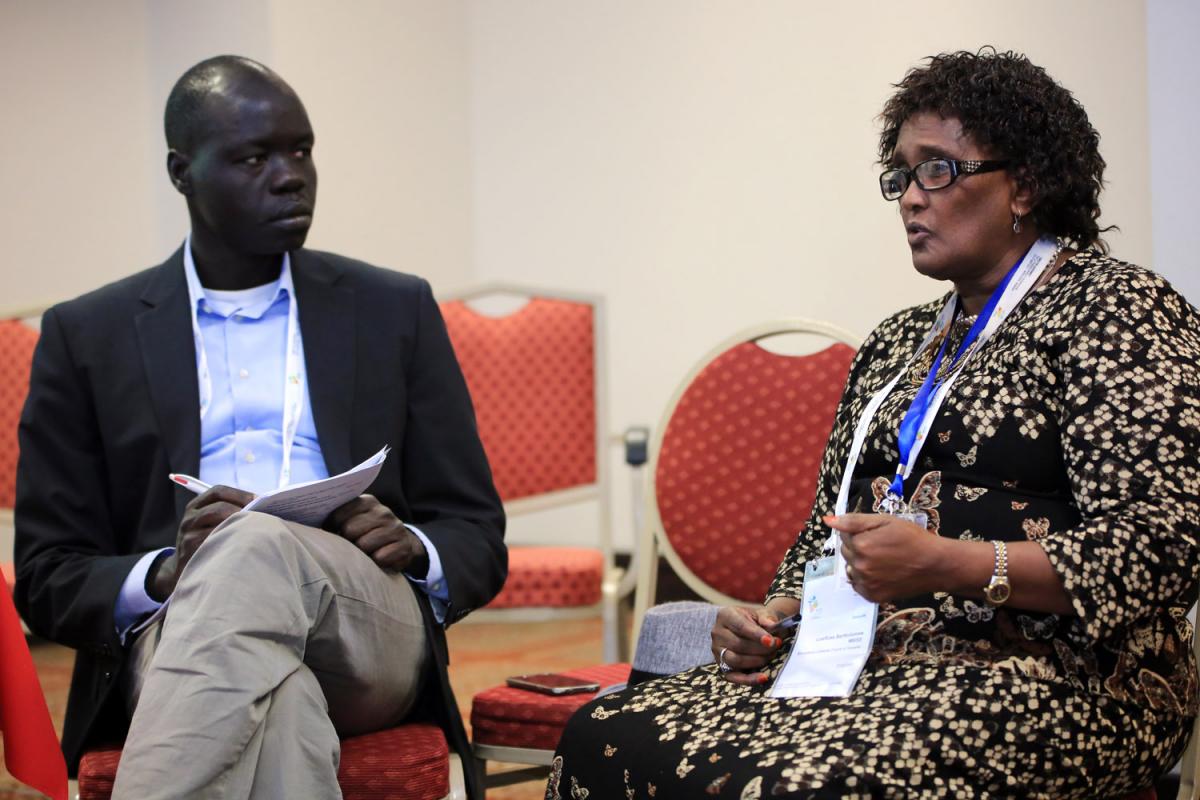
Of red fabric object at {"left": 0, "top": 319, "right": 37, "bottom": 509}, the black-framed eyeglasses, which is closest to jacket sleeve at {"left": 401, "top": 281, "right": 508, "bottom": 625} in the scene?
the black-framed eyeglasses

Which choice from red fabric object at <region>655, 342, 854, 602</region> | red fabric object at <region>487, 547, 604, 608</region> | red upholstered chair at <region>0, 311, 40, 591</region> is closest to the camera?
red fabric object at <region>655, 342, 854, 602</region>

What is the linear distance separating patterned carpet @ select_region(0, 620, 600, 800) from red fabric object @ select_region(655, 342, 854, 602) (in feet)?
5.66

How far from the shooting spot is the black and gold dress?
63.9 inches

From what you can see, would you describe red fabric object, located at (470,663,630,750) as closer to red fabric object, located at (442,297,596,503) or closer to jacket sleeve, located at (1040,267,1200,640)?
jacket sleeve, located at (1040,267,1200,640)

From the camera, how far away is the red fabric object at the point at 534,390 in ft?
11.9

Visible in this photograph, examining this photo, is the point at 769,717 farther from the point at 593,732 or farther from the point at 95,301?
the point at 95,301

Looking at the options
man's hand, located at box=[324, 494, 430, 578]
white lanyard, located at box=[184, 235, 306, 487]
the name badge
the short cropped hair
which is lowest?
the name badge

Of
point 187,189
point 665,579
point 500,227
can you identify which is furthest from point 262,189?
point 500,227

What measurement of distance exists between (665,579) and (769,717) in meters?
3.62

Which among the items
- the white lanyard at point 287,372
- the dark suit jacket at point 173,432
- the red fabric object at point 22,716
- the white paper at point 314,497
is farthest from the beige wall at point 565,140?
the red fabric object at point 22,716

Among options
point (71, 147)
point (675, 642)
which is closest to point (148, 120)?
point (71, 147)

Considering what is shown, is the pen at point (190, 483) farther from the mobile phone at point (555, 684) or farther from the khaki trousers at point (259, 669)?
the mobile phone at point (555, 684)

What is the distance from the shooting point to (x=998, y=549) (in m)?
1.72

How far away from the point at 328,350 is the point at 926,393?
1042mm
